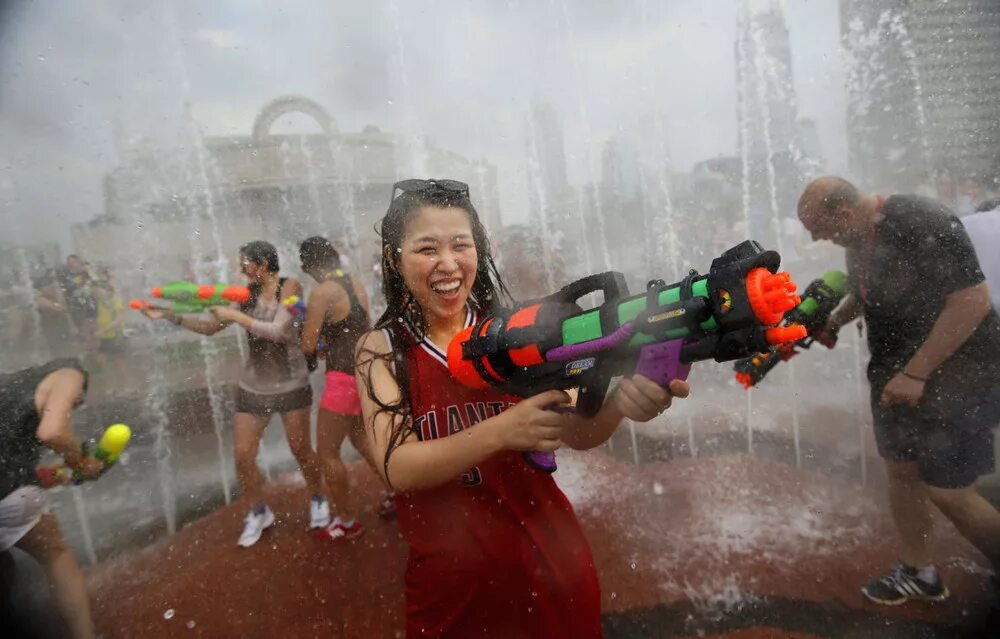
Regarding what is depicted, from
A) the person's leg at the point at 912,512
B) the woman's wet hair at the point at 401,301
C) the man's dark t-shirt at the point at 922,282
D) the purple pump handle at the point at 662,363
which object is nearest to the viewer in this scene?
the purple pump handle at the point at 662,363

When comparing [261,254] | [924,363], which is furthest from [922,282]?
[261,254]

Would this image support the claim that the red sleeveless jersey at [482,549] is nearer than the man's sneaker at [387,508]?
Yes

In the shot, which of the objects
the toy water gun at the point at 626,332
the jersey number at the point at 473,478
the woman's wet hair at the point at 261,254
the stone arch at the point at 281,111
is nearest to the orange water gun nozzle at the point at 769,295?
the toy water gun at the point at 626,332

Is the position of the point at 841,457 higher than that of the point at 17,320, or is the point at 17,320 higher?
the point at 17,320

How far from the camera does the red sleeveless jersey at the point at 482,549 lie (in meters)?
1.39

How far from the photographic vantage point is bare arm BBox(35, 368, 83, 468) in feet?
6.64

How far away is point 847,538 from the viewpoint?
2.64m

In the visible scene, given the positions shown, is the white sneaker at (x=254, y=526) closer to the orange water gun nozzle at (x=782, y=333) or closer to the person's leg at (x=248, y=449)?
the person's leg at (x=248, y=449)

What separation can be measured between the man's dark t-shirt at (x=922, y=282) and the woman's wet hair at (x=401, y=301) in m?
1.89

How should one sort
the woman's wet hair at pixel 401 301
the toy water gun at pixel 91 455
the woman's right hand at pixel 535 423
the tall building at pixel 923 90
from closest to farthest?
the woman's right hand at pixel 535 423
the woman's wet hair at pixel 401 301
the toy water gun at pixel 91 455
the tall building at pixel 923 90

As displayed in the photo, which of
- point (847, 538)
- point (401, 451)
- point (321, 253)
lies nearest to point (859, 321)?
point (847, 538)

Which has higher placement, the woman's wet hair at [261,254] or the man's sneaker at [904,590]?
the woman's wet hair at [261,254]

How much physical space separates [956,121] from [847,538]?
12.5m

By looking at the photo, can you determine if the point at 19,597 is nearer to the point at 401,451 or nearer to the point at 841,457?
the point at 401,451
